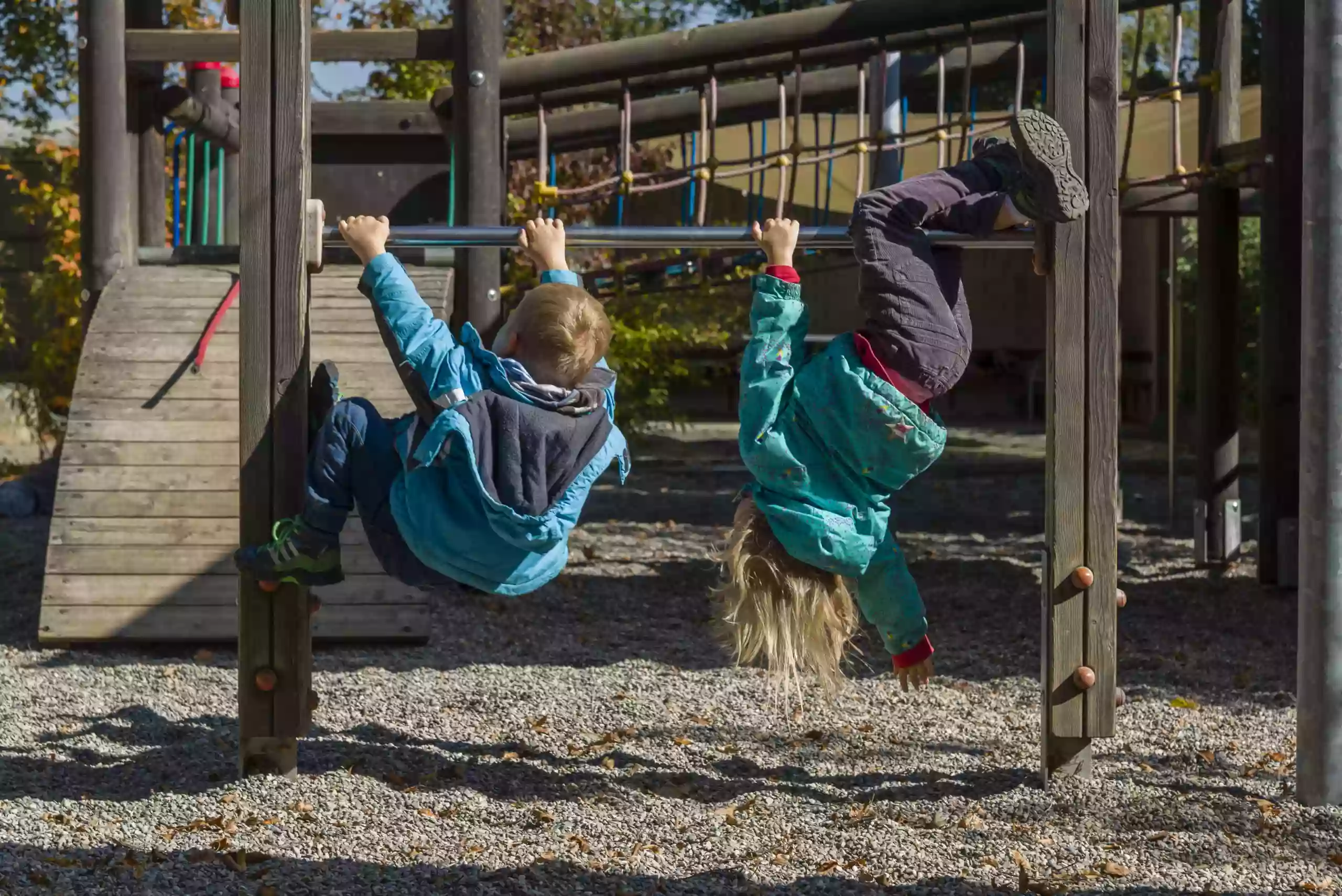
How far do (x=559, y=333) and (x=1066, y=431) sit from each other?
139 centimetres

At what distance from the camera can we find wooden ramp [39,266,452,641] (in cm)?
602

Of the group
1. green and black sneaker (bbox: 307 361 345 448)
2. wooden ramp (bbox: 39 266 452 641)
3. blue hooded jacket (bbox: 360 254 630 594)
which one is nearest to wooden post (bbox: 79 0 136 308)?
wooden ramp (bbox: 39 266 452 641)

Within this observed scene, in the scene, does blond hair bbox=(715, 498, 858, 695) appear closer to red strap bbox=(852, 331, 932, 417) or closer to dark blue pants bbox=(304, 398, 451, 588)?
red strap bbox=(852, 331, 932, 417)

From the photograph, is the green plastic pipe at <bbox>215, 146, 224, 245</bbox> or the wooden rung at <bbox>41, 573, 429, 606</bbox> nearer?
the wooden rung at <bbox>41, 573, 429, 606</bbox>

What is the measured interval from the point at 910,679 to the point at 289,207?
202 cm

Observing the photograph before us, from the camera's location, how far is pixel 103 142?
7199 mm

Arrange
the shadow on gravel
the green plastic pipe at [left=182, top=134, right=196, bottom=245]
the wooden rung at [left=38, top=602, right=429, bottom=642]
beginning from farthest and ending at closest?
the green plastic pipe at [left=182, top=134, right=196, bottom=245], the wooden rung at [left=38, top=602, right=429, bottom=642], the shadow on gravel

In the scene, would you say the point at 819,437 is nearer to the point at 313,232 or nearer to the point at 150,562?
the point at 313,232

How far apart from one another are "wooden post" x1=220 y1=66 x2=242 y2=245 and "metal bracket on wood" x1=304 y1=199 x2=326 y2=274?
5.35m

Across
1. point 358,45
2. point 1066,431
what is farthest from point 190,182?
point 1066,431

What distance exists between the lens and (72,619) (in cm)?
599

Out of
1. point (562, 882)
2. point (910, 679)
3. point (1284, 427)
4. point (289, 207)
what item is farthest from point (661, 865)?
point (1284, 427)

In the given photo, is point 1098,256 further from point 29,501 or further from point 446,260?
point 29,501

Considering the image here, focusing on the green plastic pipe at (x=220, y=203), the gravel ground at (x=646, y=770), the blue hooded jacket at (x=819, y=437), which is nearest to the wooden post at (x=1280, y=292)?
the gravel ground at (x=646, y=770)
